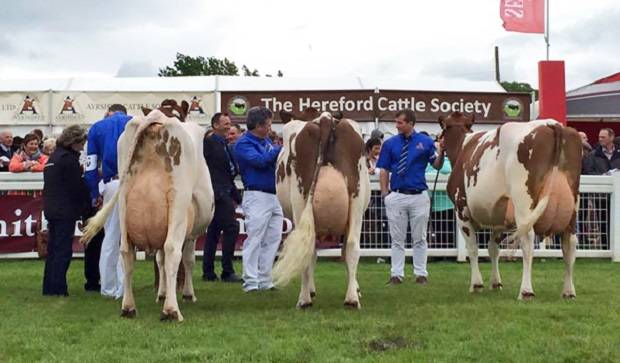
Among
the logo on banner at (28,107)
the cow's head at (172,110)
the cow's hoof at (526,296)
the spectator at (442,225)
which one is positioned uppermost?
the logo on banner at (28,107)

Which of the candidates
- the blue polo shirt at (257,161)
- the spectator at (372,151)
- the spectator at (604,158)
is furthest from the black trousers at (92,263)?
the spectator at (604,158)

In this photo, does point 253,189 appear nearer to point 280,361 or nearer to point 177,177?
point 177,177

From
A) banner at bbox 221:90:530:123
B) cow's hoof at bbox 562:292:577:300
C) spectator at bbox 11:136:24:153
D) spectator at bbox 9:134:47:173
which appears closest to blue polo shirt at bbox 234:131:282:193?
cow's hoof at bbox 562:292:577:300

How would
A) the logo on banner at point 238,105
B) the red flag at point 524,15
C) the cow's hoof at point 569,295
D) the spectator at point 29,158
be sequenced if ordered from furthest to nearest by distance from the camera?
the red flag at point 524,15 < the logo on banner at point 238,105 < the spectator at point 29,158 < the cow's hoof at point 569,295

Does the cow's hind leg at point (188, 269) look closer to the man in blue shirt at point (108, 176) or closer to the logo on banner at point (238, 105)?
the man in blue shirt at point (108, 176)

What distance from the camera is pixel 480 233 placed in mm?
12516

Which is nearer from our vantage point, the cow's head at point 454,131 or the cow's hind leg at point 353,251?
the cow's hind leg at point 353,251

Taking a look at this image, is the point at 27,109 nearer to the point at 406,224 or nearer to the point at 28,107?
the point at 28,107

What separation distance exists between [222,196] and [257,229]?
4.37ft

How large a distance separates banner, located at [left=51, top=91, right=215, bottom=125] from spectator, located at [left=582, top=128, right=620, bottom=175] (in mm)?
10807

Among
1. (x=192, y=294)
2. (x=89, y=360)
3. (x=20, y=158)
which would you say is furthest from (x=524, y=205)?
(x=20, y=158)

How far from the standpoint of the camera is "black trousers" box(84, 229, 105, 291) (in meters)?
9.28

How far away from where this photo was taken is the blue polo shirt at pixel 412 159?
32.6 feet

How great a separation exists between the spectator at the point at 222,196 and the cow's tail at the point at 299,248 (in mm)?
3039
